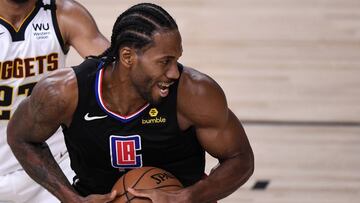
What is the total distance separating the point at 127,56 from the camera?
14.0 feet

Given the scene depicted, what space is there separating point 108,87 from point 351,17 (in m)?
6.52

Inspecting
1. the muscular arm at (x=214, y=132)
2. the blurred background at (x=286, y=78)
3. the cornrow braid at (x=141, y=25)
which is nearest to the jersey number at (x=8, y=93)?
the cornrow braid at (x=141, y=25)

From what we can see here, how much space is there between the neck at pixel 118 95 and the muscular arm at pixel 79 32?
0.79 meters

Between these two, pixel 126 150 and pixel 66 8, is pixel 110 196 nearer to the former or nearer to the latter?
pixel 126 150

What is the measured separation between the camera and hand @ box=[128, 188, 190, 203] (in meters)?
4.23

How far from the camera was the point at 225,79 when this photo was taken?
874 cm

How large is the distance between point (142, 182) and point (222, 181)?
1.11 feet

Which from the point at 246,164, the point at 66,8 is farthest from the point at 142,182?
the point at 66,8

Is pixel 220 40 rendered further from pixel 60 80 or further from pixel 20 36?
pixel 60 80

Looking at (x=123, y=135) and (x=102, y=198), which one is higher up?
(x=123, y=135)

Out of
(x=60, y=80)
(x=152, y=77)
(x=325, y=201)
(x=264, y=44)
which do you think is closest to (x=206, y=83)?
(x=152, y=77)

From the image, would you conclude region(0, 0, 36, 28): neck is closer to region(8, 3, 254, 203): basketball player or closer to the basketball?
region(8, 3, 254, 203): basketball player

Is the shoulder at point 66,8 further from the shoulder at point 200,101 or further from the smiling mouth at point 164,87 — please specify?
the smiling mouth at point 164,87

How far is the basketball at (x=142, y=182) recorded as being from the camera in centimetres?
427
